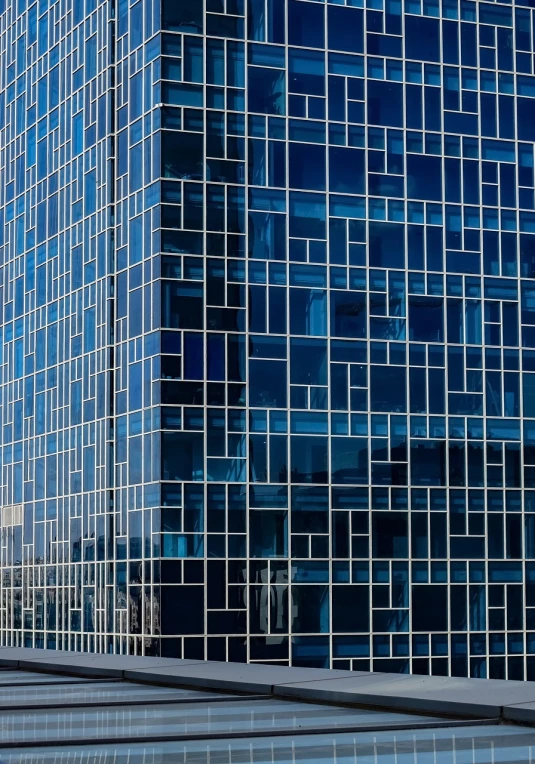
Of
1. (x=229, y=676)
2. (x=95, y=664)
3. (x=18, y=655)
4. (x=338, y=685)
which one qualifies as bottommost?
(x=18, y=655)

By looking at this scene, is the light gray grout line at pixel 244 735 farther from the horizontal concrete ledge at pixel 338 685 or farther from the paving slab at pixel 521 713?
the horizontal concrete ledge at pixel 338 685

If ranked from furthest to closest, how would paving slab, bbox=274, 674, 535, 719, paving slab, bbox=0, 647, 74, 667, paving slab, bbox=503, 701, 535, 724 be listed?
paving slab, bbox=0, 647, 74, 667 → paving slab, bbox=274, 674, 535, 719 → paving slab, bbox=503, 701, 535, 724

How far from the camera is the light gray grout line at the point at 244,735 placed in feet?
31.3

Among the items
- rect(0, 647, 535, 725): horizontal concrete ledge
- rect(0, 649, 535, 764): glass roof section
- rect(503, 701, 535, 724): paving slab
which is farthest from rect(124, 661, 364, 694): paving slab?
rect(503, 701, 535, 724): paving slab

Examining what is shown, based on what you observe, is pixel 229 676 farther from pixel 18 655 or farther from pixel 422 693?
pixel 18 655

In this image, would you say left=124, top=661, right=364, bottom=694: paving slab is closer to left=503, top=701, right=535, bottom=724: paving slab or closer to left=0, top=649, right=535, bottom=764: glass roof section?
left=0, top=649, right=535, bottom=764: glass roof section

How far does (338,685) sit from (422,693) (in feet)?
4.62

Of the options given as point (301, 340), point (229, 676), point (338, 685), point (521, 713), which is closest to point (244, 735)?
point (521, 713)

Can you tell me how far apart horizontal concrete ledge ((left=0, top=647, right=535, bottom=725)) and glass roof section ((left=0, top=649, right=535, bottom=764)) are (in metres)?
0.06

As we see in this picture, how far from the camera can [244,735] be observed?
10.0 m

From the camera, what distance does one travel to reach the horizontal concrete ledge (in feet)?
36.0

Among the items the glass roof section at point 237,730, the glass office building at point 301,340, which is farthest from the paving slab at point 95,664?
the glass office building at point 301,340

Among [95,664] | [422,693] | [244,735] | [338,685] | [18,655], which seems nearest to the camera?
[244,735]

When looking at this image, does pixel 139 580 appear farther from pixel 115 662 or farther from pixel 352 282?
pixel 115 662
